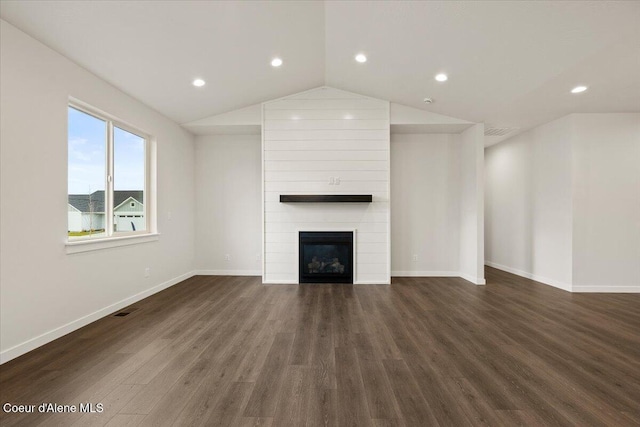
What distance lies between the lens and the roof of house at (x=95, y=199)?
3120mm

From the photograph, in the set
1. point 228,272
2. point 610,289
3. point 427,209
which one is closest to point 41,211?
point 228,272

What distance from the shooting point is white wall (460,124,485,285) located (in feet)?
16.0

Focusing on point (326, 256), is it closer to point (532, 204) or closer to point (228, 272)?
point (228, 272)

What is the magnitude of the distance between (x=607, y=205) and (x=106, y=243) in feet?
22.4

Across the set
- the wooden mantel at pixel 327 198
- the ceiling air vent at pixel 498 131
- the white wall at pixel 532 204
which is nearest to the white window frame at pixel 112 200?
the wooden mantel at pixel 327 198

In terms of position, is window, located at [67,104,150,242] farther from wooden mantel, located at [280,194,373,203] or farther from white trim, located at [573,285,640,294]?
white trim, located at [573,285,640,294]

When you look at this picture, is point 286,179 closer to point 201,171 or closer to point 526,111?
point 201,171

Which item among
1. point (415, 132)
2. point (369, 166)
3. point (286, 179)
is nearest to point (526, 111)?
point (415, 132)

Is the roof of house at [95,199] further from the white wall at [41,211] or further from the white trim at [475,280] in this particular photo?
the white trim at [475,280]

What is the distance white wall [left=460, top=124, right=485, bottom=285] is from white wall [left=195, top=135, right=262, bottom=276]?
12.3 ft

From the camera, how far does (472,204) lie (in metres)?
4.99

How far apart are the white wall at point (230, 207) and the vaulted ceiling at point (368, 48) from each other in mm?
1216

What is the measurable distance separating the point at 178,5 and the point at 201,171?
11.2ft

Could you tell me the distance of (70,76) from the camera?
2920 mm
